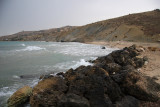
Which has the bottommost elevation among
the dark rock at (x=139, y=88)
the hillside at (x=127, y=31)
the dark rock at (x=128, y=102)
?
the dark rock at (x=128, y=102)

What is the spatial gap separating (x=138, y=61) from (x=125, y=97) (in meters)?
6.51

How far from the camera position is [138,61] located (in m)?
10.2

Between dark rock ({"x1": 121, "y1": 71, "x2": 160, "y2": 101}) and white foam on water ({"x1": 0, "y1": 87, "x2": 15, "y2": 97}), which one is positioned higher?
dark rock ({"x1": 121, "y1": 71, "x2": 160, "y2": 101})

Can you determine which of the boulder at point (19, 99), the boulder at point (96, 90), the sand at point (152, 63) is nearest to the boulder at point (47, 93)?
the boulder at point (96, 90)

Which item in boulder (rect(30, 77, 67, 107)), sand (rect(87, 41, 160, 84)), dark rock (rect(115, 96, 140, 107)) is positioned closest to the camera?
boulder (rect(30, 77, 67, 107))

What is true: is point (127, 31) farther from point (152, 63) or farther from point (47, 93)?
point (47, 93)

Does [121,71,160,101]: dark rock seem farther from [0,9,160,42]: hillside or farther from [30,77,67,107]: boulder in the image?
[0,9,160,42]: hillside

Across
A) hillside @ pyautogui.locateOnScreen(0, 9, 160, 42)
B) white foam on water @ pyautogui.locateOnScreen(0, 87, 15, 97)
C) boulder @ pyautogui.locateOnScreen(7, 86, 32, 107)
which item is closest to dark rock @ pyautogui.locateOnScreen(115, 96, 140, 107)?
boulder @ pyautogui.locateOnScreen(7, 86, 32, 107)

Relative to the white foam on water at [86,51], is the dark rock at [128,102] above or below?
below

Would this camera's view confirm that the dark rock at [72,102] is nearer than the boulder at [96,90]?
Yes

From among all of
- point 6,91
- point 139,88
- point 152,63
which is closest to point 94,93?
point 139,88

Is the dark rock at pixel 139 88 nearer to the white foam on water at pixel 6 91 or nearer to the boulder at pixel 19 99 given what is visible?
the boulder at pixel 19 99

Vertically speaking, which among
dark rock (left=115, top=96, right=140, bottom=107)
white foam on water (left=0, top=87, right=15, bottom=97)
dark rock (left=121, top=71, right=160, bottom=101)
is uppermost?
dark rock (left=121, top=71, right=160, bottom=101)

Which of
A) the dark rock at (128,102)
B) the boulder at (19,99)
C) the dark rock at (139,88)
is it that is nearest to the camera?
the dark rock at (128,102)
